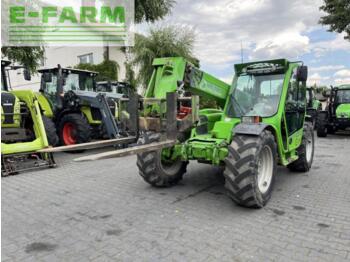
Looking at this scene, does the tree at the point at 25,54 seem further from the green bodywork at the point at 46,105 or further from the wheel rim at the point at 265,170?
the wheel rim at the point at 265,170

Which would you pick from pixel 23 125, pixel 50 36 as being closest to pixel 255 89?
pixel 23 125

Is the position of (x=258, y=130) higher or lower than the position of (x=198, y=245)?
higher

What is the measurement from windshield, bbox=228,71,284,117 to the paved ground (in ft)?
4.73

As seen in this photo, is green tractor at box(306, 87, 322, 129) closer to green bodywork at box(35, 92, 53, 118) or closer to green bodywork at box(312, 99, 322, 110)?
green bodywork at box(312, 99, 322, 110)

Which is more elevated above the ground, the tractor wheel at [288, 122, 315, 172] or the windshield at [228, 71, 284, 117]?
the windshield at [228, 71, 284, 117]

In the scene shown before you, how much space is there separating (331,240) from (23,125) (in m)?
7.37

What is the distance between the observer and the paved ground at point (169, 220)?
330cm

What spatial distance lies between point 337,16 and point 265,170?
13923mm

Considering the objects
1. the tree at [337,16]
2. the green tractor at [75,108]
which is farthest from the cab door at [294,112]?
the tree at [337,16]

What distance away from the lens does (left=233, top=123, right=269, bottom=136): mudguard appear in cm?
436

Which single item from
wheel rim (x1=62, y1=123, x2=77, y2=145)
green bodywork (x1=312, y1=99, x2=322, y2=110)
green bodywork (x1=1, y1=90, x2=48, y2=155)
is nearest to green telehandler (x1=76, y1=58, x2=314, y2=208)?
green bodywork (x1=1, y1=90, x2=48, y2=155)

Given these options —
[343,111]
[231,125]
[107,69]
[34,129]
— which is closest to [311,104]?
[343,111]

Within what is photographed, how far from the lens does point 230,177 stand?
4.29 meters

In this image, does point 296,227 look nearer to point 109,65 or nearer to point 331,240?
point 331,240
